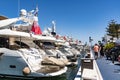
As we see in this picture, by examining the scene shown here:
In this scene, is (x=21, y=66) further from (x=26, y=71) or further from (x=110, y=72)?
(x=110, y=72)

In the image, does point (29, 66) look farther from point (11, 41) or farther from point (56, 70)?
point (11, 41)

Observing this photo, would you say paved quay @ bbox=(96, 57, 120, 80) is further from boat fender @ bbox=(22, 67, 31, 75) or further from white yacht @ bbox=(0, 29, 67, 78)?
boat fender @ bbox=(22, 67, 31, 75)

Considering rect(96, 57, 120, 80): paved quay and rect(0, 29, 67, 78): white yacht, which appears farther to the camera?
rect(0, 29, 67, 78): white yacht

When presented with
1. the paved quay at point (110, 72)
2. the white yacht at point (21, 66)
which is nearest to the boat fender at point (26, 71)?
the white yacht at point (21, 66)

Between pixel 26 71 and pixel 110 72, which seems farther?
pixel 26 71

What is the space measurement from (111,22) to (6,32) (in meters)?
90.2

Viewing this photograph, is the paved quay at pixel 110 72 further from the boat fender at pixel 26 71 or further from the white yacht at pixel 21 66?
the boat fender at pixel 26 71

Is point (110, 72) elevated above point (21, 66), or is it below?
below

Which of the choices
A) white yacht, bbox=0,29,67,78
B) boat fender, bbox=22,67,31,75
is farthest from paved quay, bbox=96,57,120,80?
boat fender, bbox=22,67,31,75

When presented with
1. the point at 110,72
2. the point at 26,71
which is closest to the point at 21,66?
the point at 26,71

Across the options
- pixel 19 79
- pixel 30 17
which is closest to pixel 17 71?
pixel 19 79

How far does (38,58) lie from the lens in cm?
2167

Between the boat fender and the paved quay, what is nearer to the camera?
the paved quay

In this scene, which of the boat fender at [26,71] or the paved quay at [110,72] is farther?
the boat fender at [26,71]
